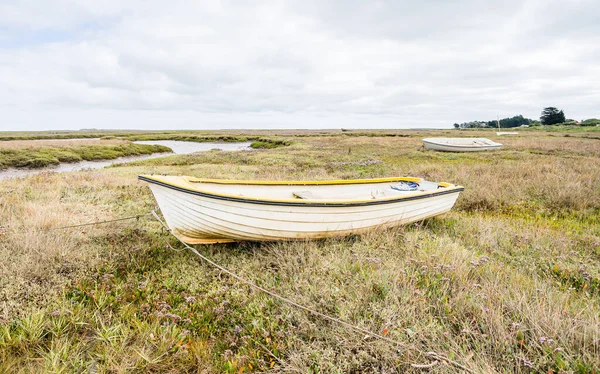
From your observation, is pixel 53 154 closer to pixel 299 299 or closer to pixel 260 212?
pixel 260 212

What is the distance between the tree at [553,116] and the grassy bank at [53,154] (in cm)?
10493

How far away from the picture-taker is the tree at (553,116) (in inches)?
3214

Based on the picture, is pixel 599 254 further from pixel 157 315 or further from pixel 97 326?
pixel 97 326

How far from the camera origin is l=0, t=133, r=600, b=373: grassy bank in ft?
9.32

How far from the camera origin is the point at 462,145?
2420 cm

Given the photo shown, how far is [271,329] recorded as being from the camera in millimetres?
3393

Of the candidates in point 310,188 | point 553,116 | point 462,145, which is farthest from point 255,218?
point 553,116

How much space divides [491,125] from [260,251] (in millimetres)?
139174

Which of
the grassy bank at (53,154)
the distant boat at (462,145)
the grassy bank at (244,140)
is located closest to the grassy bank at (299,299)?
Answer: the distant boat at (462,145)

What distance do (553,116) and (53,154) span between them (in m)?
113

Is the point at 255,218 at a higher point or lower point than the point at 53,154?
lower

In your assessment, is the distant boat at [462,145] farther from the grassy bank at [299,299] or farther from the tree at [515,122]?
the tree at [515,122]

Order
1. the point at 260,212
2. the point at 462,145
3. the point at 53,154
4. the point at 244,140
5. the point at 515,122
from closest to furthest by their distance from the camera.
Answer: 1. the point at 260,212
2. the point at 462,145
3. the point at 53,154
4. the point at 244,140
5. the point at 515,122

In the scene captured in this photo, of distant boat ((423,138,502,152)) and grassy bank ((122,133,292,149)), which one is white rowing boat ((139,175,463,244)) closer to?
distant boat ((423,138,502,152))
